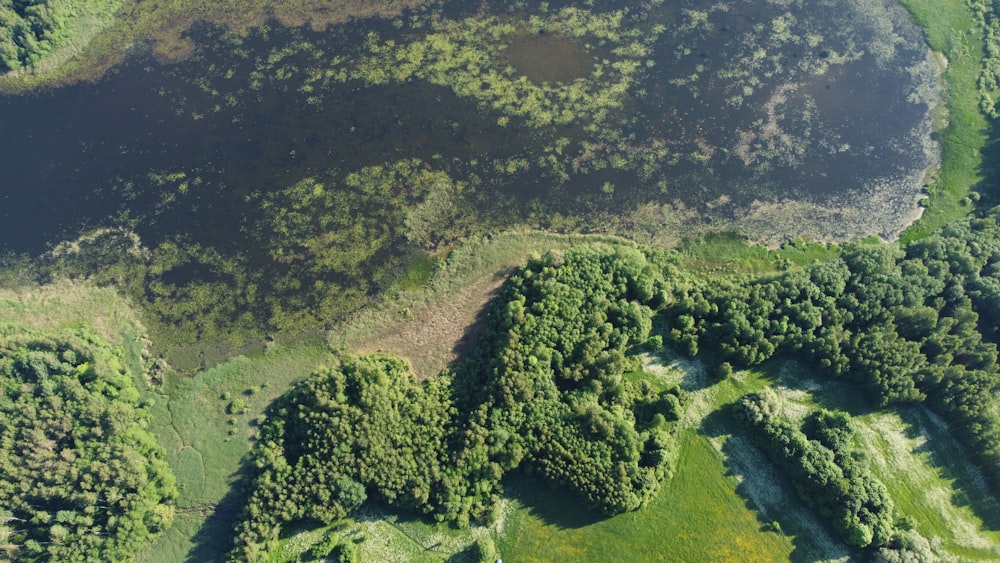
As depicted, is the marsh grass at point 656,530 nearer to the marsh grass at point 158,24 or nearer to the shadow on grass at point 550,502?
the shadow on grass at point 550,502

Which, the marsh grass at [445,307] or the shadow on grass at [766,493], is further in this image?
the marsh grass at [445,307]

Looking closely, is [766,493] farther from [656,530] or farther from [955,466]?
[955,466]

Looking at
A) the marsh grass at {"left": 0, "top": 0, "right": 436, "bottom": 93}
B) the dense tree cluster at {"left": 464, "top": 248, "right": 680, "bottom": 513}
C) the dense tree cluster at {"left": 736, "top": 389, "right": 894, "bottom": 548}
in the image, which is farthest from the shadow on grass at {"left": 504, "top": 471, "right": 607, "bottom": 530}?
the marsh grass at {"left": 0, "top": 0, "right": 436, "bottom": 93}

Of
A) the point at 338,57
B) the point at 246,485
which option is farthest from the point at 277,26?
the point at 246,485

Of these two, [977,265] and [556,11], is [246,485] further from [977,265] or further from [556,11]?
[977,265]

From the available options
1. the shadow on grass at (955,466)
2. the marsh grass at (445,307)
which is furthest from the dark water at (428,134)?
the shadow on grass at (955,466)

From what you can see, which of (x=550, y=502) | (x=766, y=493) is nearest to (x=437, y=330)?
(x=550, y=502)
